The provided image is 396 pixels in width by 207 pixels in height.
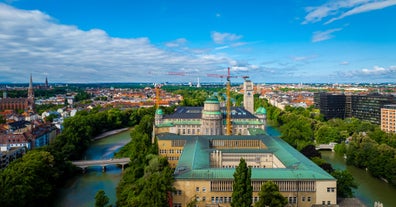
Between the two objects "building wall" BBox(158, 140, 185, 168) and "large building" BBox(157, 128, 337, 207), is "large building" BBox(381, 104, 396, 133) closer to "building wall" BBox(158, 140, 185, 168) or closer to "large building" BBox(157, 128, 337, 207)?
"large building" BBox(157, 128, 337, 207)

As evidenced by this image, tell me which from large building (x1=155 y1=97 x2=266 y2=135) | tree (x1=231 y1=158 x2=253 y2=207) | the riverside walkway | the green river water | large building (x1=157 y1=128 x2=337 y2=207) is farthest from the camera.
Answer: large building (x1=155 y1=97 x2=266 y2=135)

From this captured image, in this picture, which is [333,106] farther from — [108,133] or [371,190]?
[371,190]

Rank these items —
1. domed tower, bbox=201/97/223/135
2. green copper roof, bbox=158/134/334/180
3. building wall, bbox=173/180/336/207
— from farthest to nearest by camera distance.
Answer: domed tower, bbox=201/97/223/135 → green copper roof, bbox=158/134/334/180 → building wall, bbox=173/180/336/207

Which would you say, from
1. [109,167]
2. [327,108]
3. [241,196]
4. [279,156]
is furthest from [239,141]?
[327,108]

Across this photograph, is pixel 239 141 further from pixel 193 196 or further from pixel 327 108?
pixel 327 108

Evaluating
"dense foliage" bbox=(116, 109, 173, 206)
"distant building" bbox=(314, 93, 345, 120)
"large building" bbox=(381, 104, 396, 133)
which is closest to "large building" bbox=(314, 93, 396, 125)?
"distant building" bbox=(314, 93, 345, 120)

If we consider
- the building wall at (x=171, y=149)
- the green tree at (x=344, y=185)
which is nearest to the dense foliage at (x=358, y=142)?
the green tree at (x=344, y=185)

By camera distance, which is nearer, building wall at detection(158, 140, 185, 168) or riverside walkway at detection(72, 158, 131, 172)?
building wall at detection(158, 140, 185, 168)

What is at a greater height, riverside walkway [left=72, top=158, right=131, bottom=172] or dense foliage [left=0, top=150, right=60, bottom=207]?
dense foliage [left=0, top=150, right=60, bottom=207]
